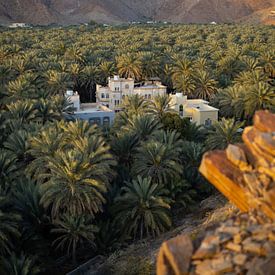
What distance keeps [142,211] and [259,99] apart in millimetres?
21537

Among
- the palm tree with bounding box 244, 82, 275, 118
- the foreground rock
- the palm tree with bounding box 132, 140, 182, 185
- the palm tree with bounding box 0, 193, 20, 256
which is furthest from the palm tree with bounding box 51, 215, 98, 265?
the palm tree with bounding box 244, 82, 275, 118

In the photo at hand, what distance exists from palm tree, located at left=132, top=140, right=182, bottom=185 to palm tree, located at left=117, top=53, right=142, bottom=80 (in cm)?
3121

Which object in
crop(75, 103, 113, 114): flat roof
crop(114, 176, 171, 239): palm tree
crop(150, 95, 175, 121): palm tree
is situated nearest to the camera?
crop(114, 176, 171, 239): palm tree

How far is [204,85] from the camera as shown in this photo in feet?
168

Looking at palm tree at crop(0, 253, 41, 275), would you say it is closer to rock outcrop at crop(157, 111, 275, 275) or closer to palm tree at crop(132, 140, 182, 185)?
palm tree at crop(132, 140, 182, 185)

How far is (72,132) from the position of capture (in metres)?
28.4

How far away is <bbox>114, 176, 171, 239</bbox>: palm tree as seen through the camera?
945 inches

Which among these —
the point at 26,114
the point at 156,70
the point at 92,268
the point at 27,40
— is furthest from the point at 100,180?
the point at 27,40

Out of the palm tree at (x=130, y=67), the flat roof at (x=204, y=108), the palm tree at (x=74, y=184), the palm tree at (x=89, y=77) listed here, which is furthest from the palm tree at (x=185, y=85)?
the palm tree at (x=74, y=184)

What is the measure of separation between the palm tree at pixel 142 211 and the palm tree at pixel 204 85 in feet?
92.2

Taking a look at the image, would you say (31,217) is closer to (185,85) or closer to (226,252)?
(226,252)

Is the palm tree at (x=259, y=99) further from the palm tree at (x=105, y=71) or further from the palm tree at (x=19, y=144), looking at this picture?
the palm tree at (x=19, y=144)

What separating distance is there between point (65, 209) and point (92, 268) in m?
3.21

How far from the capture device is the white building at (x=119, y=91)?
49188mm
